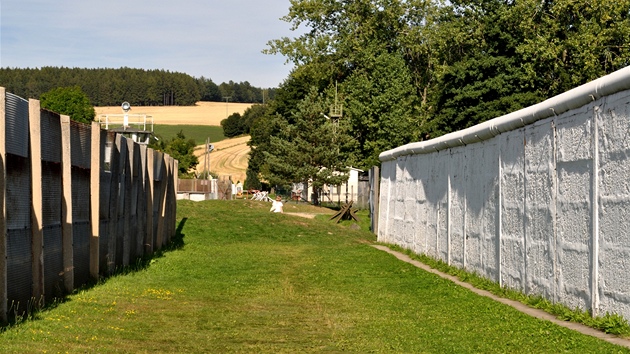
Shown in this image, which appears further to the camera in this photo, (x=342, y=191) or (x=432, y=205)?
(x=342, y=191)

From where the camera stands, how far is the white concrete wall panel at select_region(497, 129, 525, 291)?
16047mm

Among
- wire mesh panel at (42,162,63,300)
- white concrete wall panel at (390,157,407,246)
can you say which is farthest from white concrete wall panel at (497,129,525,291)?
white concrete wall panel at (390,157,407,246)

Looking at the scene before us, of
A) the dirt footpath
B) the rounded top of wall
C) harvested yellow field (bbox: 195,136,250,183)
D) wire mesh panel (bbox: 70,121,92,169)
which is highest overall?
harvested yellow field (bbox: 195,136,250,183)

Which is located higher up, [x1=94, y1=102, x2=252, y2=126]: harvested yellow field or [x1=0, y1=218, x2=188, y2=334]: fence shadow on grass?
[x1=94, y1=102, x2=252, y2=126]: harvested yellow field

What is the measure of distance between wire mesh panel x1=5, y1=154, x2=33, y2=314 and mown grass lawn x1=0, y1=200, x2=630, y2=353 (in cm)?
41

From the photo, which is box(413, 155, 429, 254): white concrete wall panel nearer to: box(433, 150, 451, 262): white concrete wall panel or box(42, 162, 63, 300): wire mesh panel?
box(433, 150, 451, 262): white concrete wall panel

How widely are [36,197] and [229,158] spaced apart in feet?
431

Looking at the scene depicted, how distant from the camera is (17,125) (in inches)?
466

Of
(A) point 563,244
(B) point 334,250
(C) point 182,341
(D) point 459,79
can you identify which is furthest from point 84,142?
(D) point 459,79

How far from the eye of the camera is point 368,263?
23.3 meters

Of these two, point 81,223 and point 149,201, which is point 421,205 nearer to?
point 149,201

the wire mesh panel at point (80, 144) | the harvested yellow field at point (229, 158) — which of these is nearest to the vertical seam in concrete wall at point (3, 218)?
the wire mesh panel at point (80, 144)

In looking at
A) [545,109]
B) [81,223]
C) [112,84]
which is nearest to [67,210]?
[81,223]

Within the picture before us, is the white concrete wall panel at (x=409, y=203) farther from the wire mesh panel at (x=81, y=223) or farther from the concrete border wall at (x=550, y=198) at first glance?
the wire mesh panel at (x=81, y=223)
